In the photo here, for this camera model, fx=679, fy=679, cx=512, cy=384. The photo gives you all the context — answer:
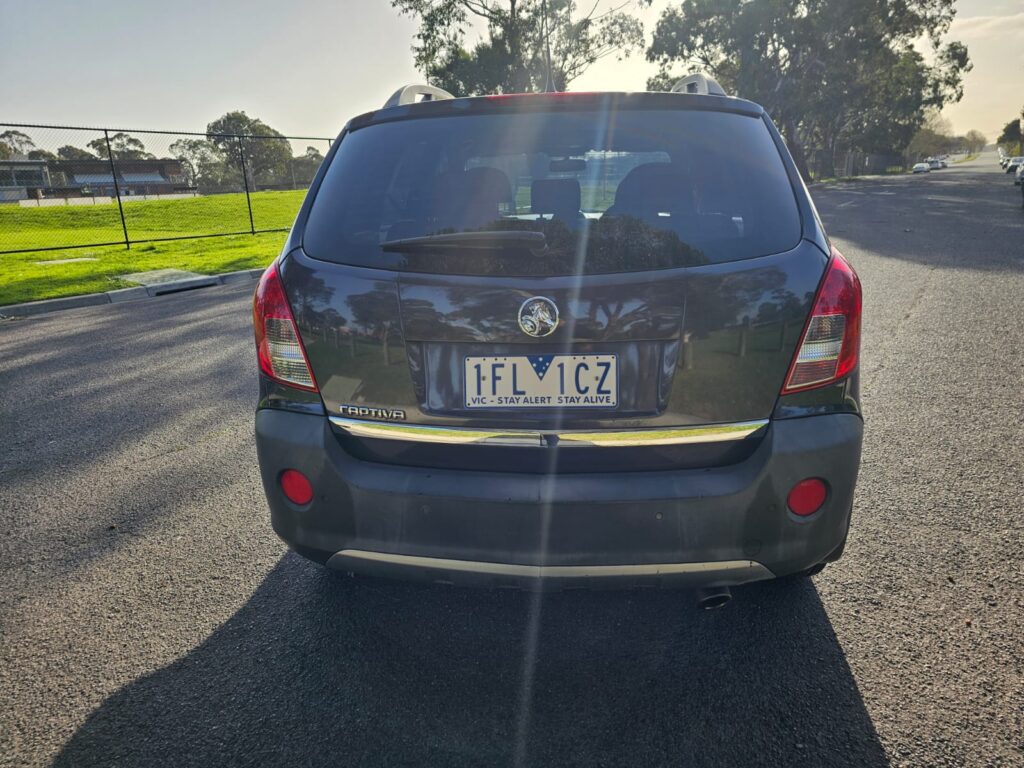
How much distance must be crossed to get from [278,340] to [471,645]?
1.17 m

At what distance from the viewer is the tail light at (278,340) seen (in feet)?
6.65

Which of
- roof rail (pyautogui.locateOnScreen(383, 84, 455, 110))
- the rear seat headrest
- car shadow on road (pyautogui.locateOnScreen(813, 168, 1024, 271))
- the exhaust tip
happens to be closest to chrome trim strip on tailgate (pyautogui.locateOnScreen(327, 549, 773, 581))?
the exhaust tip

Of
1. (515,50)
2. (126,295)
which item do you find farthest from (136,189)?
(515,50)

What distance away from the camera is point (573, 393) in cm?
186

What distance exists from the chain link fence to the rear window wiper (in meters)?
11.0

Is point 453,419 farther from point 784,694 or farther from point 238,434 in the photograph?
point 238,434

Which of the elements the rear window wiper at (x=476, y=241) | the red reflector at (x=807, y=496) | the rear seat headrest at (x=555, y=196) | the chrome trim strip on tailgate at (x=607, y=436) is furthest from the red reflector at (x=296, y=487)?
the red reflector at (x=807, y=496)

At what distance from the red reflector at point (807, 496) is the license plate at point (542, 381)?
1.83ft

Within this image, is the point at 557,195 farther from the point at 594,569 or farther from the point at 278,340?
the point at 594,569

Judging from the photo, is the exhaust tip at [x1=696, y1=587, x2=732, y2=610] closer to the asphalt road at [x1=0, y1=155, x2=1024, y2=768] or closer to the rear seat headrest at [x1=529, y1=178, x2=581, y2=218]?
the asphalt road at [x1=0, y1=155, x2=1024, y2=768]

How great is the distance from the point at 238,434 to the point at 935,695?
3679mm

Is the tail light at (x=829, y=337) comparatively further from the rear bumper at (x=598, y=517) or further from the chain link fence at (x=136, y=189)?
the chain link fence at (x=136, y=189)

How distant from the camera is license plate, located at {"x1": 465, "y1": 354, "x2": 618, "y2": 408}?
1.84m

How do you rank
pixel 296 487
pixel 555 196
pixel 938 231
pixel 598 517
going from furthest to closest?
1. pixel 938 231
2. pixel 555 196
3. pixel 296 487
4. pixel 598 517
